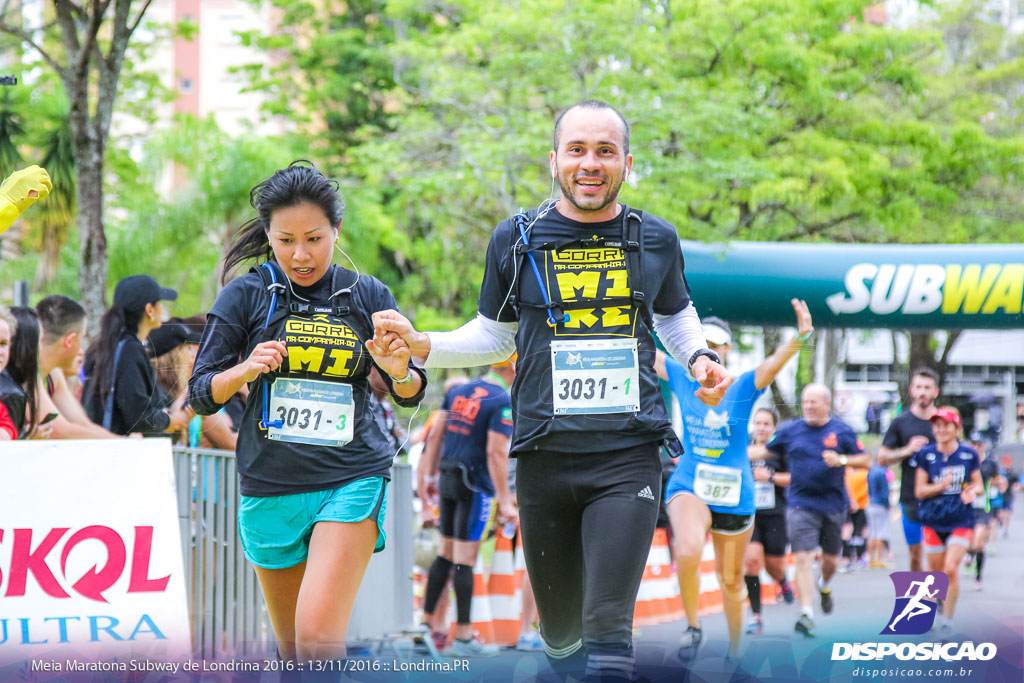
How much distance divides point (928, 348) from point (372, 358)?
12.9ft

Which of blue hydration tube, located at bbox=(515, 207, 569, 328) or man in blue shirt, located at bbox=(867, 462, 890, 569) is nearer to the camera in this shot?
blue hydration tube, located at bbox=(515, 207, 569, 328)

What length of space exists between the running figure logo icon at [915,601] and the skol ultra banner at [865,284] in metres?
1.59

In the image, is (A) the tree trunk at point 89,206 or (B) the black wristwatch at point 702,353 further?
(A) the tree trunk at point 89,206

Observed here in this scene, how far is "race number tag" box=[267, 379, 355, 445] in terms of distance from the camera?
146 inches

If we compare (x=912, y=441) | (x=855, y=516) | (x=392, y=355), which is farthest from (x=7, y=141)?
(x=392, y=355)

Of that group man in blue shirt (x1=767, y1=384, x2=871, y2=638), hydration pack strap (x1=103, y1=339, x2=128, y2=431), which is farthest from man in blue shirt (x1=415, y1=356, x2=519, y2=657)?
hydration pack strap (x1=103, y1=339, x2=128, y2=431)

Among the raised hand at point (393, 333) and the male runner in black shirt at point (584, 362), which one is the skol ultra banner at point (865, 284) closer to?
the male runner in black shirt at point (584, 362)

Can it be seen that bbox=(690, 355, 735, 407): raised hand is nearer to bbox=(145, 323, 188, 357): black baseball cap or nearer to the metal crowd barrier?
bbox=(145, 323, 188, 357): black baseball cap

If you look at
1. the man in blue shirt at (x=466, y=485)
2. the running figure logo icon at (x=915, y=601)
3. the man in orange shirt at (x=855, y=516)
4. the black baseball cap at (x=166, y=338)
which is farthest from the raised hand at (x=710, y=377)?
the man in orange shirt at (x=855, y=516)

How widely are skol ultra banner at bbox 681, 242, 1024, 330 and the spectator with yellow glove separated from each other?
381cm

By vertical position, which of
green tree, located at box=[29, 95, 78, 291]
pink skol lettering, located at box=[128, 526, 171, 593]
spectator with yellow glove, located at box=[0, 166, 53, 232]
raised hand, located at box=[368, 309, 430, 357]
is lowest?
pink skol lettering, located at box=[128, 526, 171, 593]

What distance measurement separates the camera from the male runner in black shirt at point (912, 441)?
6176 millimetres

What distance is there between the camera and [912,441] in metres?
6.65

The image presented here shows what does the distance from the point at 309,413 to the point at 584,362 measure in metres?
0.91
